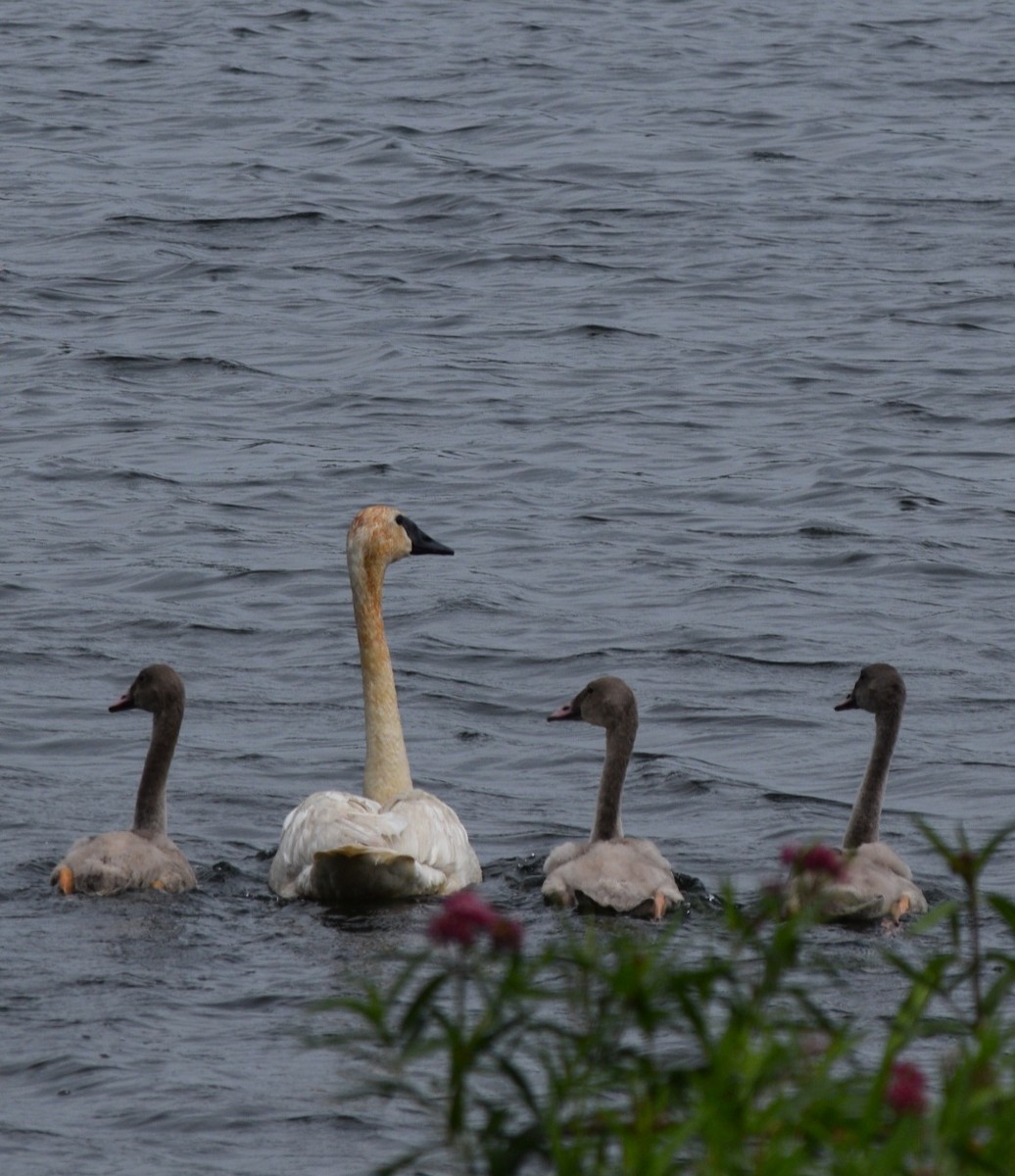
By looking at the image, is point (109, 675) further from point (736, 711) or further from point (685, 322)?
point (685, 322)

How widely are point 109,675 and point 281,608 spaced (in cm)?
155

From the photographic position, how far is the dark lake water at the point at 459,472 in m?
8.70

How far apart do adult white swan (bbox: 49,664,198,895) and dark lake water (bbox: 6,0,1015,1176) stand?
0.38 ft

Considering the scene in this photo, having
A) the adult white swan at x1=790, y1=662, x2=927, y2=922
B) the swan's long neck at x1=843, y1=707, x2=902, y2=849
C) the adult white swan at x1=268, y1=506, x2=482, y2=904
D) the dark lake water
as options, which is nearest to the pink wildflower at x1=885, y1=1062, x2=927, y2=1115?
the dark lake water

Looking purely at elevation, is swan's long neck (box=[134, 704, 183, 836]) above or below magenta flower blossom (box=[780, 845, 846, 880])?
below

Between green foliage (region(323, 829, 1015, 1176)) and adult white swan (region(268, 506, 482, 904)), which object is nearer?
green foliage (region(323, 829, 1015, 1176))

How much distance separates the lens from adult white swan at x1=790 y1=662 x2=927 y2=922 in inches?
346

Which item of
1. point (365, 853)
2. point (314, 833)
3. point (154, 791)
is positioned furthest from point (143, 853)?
point (365, 853)

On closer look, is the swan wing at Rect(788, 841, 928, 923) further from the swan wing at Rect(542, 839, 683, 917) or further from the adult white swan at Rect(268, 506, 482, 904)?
the adult white swan at Rect(268, 506, 482, 904)

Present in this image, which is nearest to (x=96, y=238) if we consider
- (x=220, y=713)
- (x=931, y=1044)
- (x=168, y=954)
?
(x=220, y=713)

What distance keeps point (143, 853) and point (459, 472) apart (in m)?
7.77

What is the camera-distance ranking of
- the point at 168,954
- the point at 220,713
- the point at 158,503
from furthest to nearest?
the point at 158,503 → the point at 220,713 → the point at 168,954

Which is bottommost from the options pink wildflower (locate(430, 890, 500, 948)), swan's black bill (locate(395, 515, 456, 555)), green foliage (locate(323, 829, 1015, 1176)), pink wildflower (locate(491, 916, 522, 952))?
swan's black bill (locate(395, 515, 456, 555))

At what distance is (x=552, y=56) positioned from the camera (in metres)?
31.2
